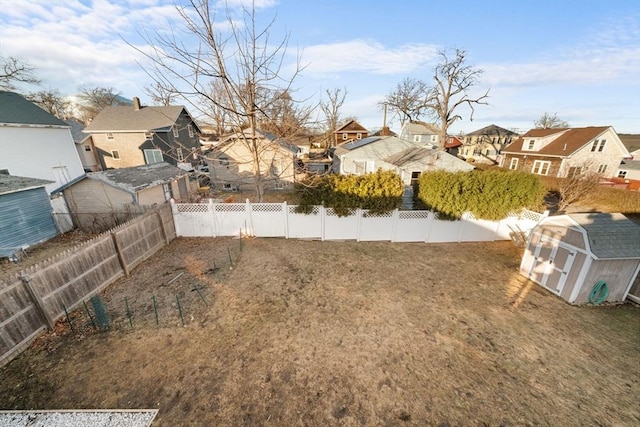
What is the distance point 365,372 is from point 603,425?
13.2ft

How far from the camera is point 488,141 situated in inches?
1743

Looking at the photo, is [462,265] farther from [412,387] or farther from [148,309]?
[148,309]

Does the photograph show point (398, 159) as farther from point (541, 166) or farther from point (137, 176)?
point (541, 166)

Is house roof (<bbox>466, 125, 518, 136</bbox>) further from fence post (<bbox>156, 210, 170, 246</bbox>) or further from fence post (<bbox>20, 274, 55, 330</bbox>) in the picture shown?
fence post (<bbox>20, 274, 55, 330</bbox>)

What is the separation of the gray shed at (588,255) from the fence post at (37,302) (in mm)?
14029

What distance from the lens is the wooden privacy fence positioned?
488cm

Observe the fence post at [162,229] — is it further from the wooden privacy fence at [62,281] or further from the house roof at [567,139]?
the house roof at [567,139]

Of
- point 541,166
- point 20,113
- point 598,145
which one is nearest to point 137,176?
point 20,113

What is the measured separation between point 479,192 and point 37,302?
48.5 ft

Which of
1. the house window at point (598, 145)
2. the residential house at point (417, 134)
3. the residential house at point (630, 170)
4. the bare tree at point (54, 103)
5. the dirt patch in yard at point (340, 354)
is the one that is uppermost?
the bare tree at point (54, 103)

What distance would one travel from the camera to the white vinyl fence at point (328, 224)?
10.8 m

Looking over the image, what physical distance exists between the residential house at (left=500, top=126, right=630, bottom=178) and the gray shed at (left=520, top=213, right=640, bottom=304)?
20600mm

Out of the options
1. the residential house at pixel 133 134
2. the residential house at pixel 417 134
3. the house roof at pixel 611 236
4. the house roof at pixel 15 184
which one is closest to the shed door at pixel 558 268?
the house roof at pixel 611 236

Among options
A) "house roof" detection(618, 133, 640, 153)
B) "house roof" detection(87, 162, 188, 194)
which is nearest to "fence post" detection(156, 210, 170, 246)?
"house roof" detection(87, 162, 188, 194)
